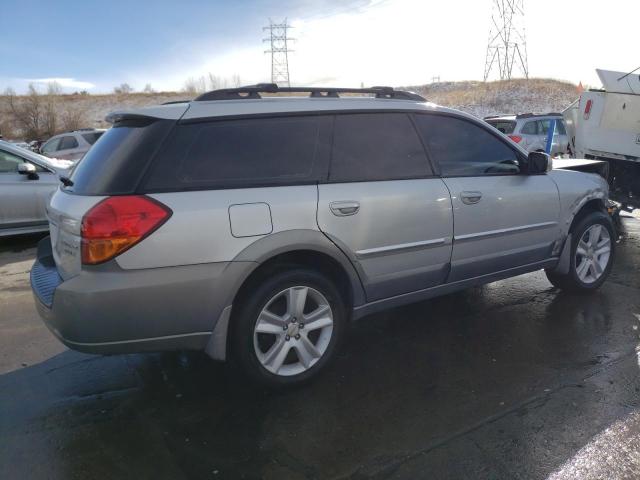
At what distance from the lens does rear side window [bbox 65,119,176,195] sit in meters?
2.70

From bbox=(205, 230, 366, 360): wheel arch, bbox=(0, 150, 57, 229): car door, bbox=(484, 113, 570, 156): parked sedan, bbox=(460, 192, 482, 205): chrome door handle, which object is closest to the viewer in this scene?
bbox=(205, 230, 366, 360): wheel arch

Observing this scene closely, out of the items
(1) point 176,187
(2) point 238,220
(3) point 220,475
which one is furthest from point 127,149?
(3) point 220,475

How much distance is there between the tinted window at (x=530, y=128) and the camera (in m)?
13.0

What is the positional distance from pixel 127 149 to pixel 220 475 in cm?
178

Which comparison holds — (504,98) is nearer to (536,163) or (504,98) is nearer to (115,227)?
(536,163)

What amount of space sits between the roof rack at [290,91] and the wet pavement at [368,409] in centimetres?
179

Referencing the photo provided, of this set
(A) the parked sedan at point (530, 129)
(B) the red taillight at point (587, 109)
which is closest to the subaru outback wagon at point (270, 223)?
(B) the red taillight at point (587, 109)

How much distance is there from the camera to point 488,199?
3812 millimetres

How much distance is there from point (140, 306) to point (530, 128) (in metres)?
12.6

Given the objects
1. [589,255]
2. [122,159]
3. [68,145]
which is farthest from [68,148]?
[589,255]

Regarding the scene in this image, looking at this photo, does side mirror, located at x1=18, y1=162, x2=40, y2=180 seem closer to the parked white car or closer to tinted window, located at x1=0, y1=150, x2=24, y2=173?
tinted window, located at x1=0, y1=150, x2=24, y2=173

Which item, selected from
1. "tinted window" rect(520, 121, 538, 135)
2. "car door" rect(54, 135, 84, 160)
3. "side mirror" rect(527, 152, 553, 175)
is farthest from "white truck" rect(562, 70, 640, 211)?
"car door" rect(54, 135, 84, 160)

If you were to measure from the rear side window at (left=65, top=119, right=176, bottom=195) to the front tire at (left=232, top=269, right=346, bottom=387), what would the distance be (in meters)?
0.92

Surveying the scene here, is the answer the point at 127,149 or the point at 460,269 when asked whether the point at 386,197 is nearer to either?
the point at 460,269
